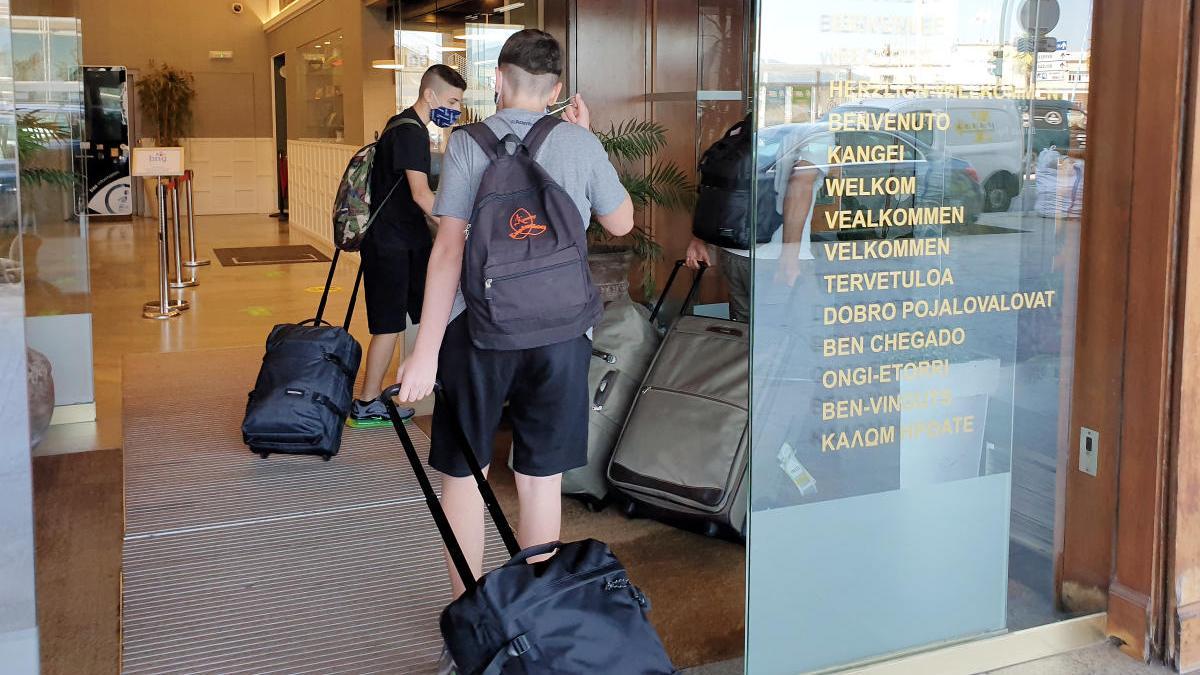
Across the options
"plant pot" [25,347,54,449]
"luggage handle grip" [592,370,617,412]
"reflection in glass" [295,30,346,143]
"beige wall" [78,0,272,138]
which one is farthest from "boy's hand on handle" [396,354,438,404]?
"beige wall" [78,0,272,138]

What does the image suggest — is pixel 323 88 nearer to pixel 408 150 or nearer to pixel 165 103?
pixel 165 103

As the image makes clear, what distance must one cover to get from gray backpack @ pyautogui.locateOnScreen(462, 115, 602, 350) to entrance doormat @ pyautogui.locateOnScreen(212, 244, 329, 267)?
28.8 ft

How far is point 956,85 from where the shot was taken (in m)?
2.44

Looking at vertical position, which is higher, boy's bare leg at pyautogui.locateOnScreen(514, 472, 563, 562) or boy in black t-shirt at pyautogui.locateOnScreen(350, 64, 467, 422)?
boy in black t-shirt at pyautogui.locateOnScreen(350, 64, 467, 422)

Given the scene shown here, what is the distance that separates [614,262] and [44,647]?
2.87m

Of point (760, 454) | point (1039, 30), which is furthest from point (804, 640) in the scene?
point (1039, 30)

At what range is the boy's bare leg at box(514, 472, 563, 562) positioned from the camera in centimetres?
263

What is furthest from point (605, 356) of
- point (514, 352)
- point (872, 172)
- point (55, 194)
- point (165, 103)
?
point (165, 103)

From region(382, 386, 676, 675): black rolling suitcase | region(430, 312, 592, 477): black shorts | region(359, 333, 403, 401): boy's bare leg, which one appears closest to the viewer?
region(382, 386, 676, 675): black rolling suitcase

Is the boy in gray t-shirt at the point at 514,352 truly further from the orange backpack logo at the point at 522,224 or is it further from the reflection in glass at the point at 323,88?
the reflection in glass at the point at 323,88

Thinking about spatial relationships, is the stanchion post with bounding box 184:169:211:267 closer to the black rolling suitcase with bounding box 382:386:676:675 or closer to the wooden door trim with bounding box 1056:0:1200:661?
the wooden door trim with bounding box 1056:0:1200:661

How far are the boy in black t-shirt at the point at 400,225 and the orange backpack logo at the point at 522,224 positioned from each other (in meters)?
2.00

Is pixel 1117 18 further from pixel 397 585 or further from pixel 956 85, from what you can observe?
pixel 397 585

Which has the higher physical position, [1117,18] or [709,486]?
[1117,18]
